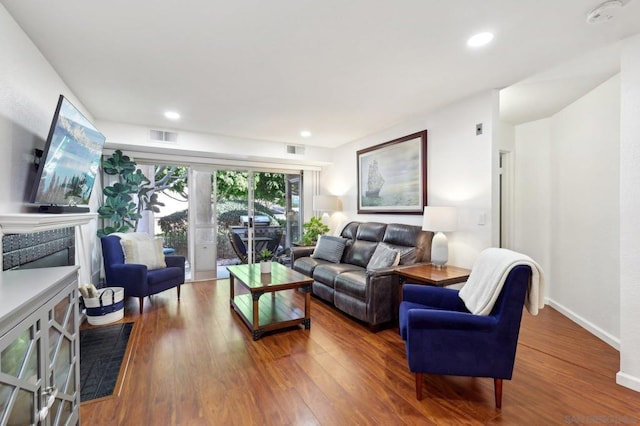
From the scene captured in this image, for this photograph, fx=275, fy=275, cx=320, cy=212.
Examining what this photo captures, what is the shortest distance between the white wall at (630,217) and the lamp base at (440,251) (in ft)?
4.25

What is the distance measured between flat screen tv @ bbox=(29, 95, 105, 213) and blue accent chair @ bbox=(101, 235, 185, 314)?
1.02 metres

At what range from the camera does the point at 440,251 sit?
2994 millimetres

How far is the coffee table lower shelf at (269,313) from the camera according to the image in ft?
8.75

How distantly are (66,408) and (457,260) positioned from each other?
11.1 ft

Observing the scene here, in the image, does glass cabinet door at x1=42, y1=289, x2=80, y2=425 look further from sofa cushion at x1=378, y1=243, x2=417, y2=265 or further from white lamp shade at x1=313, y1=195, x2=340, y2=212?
white lamp shade at x1=313, y1=195, x2=340, y2=212

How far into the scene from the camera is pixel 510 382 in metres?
2.02

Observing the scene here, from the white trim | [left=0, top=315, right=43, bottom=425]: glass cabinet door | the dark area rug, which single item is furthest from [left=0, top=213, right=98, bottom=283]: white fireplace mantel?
the white trim

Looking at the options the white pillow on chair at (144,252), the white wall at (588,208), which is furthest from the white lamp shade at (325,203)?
the white wall at (588,208)

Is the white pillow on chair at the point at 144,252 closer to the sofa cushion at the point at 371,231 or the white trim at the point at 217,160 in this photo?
the white trim at the point at 217,160

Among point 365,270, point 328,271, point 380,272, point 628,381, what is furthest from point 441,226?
point 628,381

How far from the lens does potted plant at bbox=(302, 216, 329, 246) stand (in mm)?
5227

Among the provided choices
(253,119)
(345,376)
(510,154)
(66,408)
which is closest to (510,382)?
(345,376)

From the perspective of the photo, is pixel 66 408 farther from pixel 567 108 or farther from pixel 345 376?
pixel 567 108

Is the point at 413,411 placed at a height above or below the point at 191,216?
below
